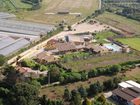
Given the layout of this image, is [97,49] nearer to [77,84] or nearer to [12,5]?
[77,84]

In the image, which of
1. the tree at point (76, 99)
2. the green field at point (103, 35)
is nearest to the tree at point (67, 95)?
the tree at point (76, 99)

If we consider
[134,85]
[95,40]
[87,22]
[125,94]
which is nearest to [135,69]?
[134,85]

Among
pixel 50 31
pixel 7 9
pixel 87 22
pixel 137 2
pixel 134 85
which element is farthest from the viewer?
pixel 137 2

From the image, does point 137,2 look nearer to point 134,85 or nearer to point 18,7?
point 18,7

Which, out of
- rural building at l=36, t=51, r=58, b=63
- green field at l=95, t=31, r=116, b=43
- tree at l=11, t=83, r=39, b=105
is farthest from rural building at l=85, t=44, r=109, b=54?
tree at l=11, t=83, r=39, b=105

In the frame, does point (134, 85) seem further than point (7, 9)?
No

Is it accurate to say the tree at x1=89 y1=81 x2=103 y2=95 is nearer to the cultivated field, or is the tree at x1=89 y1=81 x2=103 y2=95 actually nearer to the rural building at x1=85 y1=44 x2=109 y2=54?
the cultivated field

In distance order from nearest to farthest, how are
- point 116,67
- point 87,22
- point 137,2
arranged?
point 116,67, point 87,22, point 137,2
